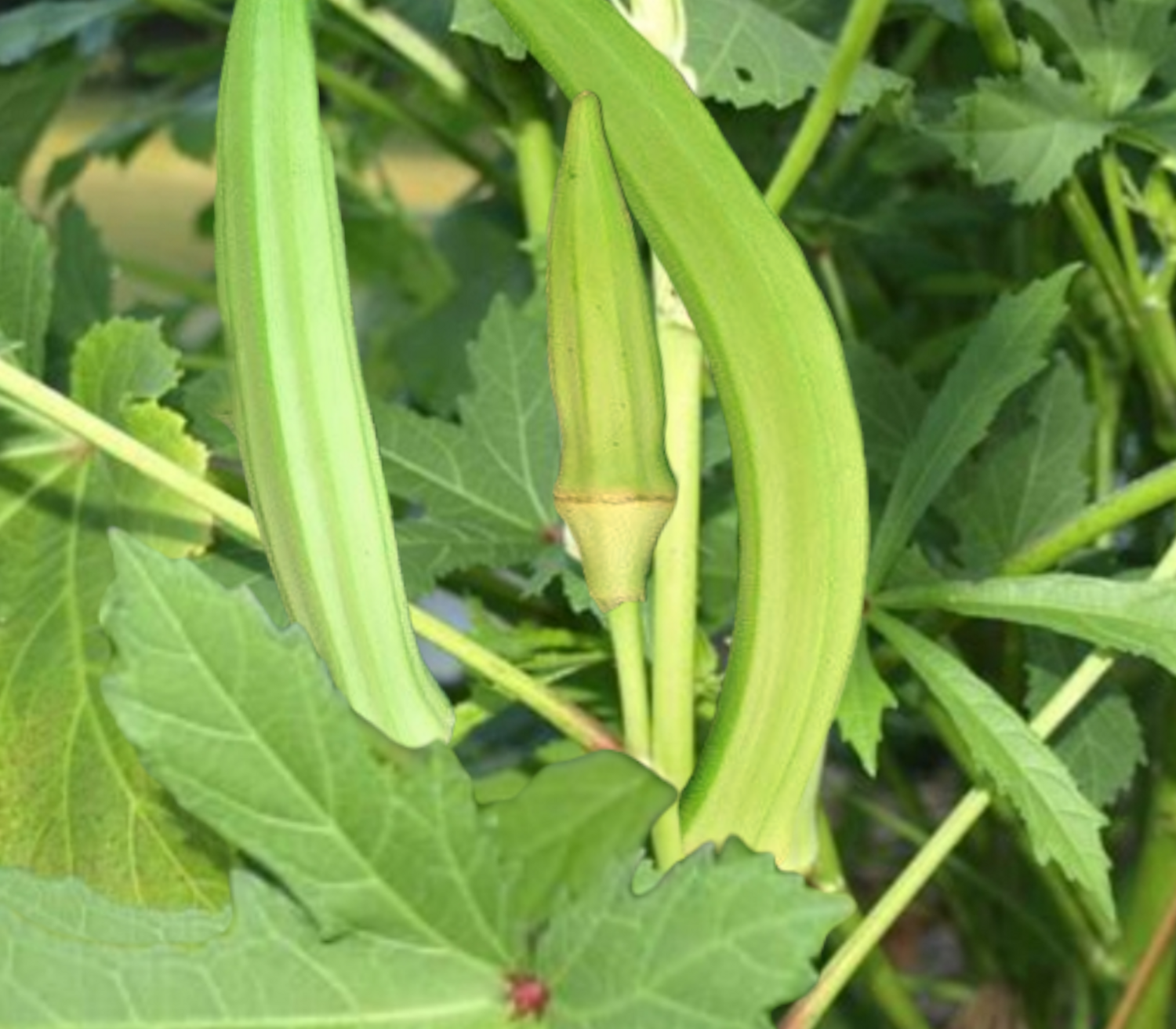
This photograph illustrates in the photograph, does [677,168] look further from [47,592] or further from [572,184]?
[47,592]

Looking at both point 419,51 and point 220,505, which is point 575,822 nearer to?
point 220,505

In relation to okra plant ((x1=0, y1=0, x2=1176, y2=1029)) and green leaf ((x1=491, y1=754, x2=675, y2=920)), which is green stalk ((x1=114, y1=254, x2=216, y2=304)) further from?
green leaf ((x1=491, y1=754, x2=675, y2=920))

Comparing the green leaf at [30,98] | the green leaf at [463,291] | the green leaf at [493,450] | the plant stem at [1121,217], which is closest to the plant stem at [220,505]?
the green leaf at [493,450]

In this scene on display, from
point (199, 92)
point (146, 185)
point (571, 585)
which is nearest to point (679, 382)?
point (571, 585)

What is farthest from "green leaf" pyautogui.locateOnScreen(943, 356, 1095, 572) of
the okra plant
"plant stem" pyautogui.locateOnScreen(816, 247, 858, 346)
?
"plant stem" pyautogui.locateOnScreen(816, 247, 858, 346)

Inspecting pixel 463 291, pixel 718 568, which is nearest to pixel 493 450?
pixel 718 568

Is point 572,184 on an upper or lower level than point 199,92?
upper

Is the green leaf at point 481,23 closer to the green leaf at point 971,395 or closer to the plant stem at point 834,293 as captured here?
the green leaf at point 971,395

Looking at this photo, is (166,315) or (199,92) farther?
(199,92)
